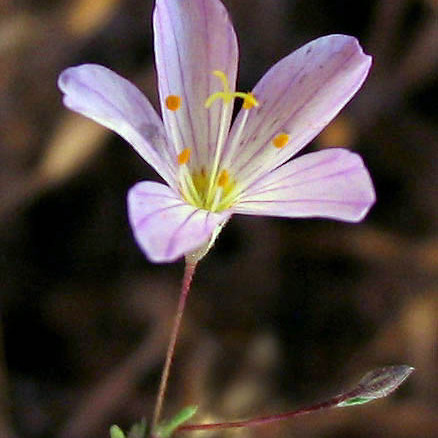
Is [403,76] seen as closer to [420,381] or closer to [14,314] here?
[420,381]

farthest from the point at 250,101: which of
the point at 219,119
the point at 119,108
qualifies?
the point at 119,108

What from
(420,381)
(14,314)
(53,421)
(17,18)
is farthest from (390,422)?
(17,18)

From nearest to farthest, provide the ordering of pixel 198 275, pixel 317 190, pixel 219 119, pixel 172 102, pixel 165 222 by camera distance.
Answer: pixel 165 222 < pixel 317 190 < pixel 172 102 < pixel 219 119 < pixel 198 275

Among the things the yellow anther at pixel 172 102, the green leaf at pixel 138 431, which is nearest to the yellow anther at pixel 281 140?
the yellow anther at pixel 172 102

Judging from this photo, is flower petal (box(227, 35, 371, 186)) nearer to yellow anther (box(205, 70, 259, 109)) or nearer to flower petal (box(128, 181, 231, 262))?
yellow anther (box(205, 70, 259, 109))

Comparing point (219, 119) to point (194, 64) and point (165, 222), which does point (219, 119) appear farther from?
point (165, 222)

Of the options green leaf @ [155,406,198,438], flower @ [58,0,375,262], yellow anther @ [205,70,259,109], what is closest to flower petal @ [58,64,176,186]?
flower @ [58,0,375,262]
